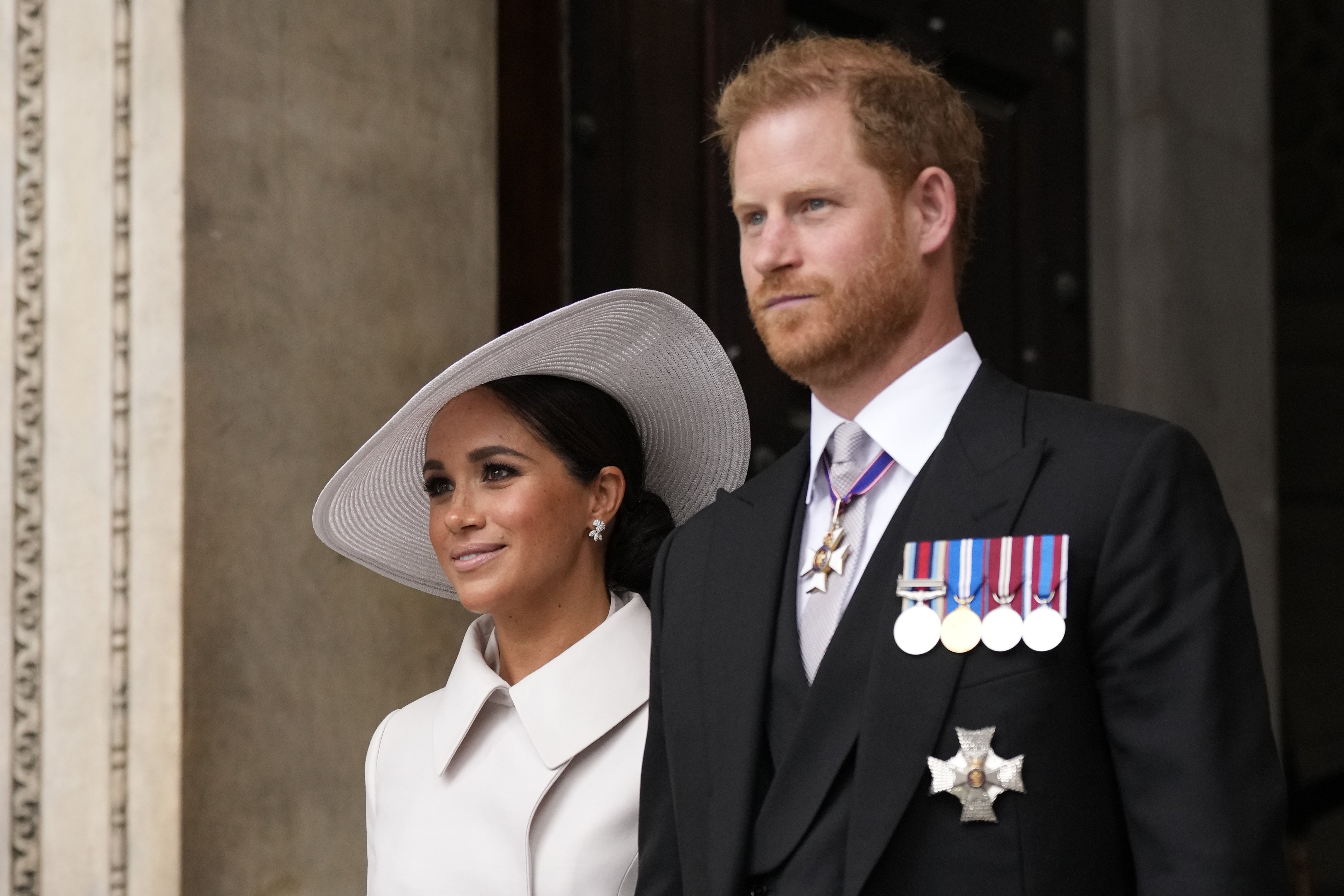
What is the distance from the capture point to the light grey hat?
2432 mm

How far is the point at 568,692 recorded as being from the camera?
239cm

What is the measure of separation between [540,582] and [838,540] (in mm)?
687

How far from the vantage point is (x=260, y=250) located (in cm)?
288

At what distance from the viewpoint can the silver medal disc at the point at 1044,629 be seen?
64.2 inches

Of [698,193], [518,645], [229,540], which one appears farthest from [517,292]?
[518,645]

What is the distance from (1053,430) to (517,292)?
5.91 ft

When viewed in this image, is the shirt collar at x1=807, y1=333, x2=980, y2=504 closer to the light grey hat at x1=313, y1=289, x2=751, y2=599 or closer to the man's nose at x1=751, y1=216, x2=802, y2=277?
the man's nose at x1=751, y1=216, x2=802, y2=277

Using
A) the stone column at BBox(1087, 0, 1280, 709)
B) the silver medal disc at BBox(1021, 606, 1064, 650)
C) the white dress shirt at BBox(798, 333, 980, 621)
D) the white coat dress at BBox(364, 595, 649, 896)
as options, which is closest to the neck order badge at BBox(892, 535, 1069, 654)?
the silver medal disc at BBox(1021, 606, 1064, 650)

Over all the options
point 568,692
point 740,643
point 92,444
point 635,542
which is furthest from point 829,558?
point 92,444

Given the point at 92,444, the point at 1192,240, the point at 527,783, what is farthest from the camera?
the point at 1192,240

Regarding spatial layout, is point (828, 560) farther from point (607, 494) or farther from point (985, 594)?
point (607, 494)

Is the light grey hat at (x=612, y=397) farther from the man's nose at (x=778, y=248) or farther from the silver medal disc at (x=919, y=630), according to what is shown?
the silver medal disc at (x=919, y=630)

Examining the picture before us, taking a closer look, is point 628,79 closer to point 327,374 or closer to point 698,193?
point 698,193

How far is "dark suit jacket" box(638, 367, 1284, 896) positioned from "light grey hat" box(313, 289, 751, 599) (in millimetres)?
763
